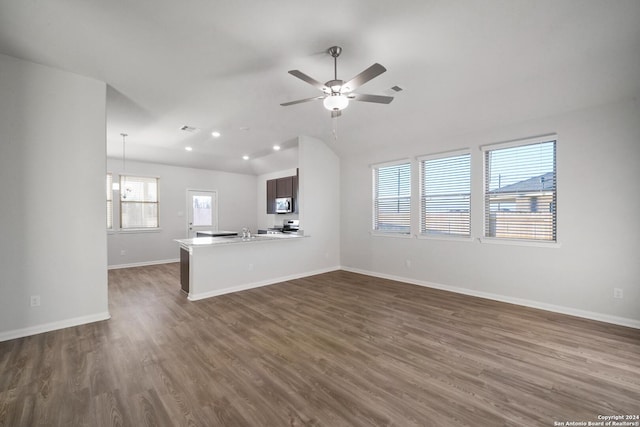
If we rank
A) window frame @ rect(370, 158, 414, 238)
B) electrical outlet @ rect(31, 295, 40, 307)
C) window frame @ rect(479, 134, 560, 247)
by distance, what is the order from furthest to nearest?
window frame @ rect(370, 158, 414, 238) → window frame @ rect(479, 134, 560, 247) → electrical outlet @ rect(31, 295, 40, 307)

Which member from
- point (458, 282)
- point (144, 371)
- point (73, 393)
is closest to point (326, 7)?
point (144, 371)

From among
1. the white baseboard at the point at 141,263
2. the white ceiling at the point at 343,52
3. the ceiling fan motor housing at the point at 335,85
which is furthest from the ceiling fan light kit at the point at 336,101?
the white baseboard at the point at 141,263

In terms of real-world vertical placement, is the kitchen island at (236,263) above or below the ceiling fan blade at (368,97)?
below

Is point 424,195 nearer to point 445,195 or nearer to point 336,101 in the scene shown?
point 445,195

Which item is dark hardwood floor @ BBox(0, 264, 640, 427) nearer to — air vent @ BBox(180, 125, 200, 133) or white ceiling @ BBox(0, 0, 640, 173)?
white ceiling @ BBox(0, 0, 640, 173)

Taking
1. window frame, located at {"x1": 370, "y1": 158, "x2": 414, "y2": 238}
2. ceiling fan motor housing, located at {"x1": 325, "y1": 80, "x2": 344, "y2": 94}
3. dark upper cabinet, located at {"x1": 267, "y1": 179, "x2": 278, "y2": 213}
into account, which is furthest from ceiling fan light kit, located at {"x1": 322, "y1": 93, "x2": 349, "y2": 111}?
dark upper cabinet, located at {"x1": 267, "y1": 179, "x2": 278, "y2": 213}

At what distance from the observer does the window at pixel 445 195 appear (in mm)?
4672

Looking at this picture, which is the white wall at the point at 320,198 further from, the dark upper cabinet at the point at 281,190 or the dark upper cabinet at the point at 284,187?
the dark upper cabinet at the point at 284,187

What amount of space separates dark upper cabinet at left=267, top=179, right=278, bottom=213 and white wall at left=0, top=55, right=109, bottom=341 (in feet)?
17.6

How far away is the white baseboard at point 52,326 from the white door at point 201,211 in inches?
182

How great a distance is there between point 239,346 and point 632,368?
140 inches

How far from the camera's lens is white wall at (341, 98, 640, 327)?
3.28 meters

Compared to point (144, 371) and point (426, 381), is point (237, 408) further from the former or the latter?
point (426, 381)

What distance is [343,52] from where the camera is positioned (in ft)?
9.21
